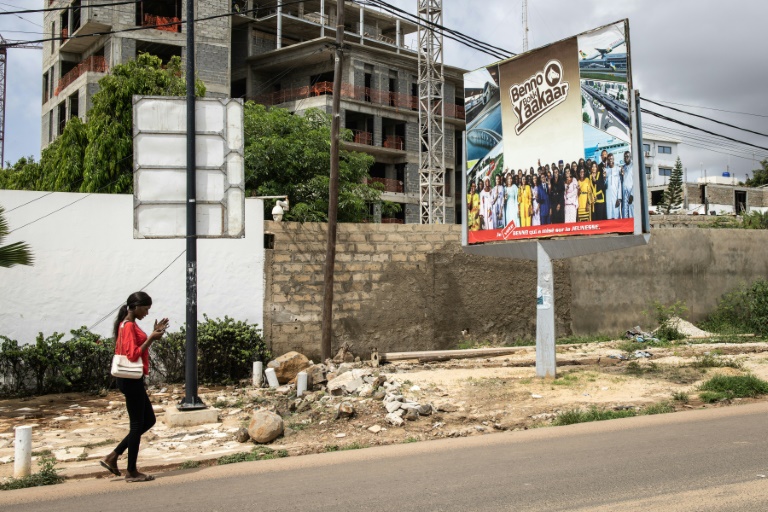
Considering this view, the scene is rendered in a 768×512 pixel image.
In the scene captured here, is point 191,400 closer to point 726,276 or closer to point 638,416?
point 638,416

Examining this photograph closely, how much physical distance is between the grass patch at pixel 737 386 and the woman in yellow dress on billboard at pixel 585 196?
10.0 feet

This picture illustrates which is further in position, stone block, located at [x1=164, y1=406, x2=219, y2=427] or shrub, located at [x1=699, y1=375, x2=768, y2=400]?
shrub, located at [x1=699, y1=375, x2=768, y2=400]

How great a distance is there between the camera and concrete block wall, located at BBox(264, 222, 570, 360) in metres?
15.7

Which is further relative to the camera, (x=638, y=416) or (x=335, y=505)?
(x=638, y=416)

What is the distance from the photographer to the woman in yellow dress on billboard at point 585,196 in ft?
38.2

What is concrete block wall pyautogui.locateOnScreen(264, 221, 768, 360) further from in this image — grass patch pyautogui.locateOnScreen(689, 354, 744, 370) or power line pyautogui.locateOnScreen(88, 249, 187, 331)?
grass patch pyautogui.locateOnScreen(689, 354, 744, 370)

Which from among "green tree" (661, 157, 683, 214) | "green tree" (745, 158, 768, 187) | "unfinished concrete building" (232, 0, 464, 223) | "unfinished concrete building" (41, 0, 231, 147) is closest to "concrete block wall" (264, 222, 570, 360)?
"unfinished concrete building" (41, 0, 231, 147)

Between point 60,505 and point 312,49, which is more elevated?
point 312,49

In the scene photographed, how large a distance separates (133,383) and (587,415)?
225 inches

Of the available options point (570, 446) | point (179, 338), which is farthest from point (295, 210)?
point (570, 446)

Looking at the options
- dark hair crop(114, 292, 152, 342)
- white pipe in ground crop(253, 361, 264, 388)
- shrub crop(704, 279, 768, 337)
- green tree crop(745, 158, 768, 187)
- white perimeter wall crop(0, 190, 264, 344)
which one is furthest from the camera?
green tree crop(745, 158, 768, 187)

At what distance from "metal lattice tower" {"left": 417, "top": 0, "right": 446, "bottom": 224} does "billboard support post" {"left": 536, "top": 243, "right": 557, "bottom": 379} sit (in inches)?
1237

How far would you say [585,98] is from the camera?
11.6m

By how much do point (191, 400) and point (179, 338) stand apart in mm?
3905
